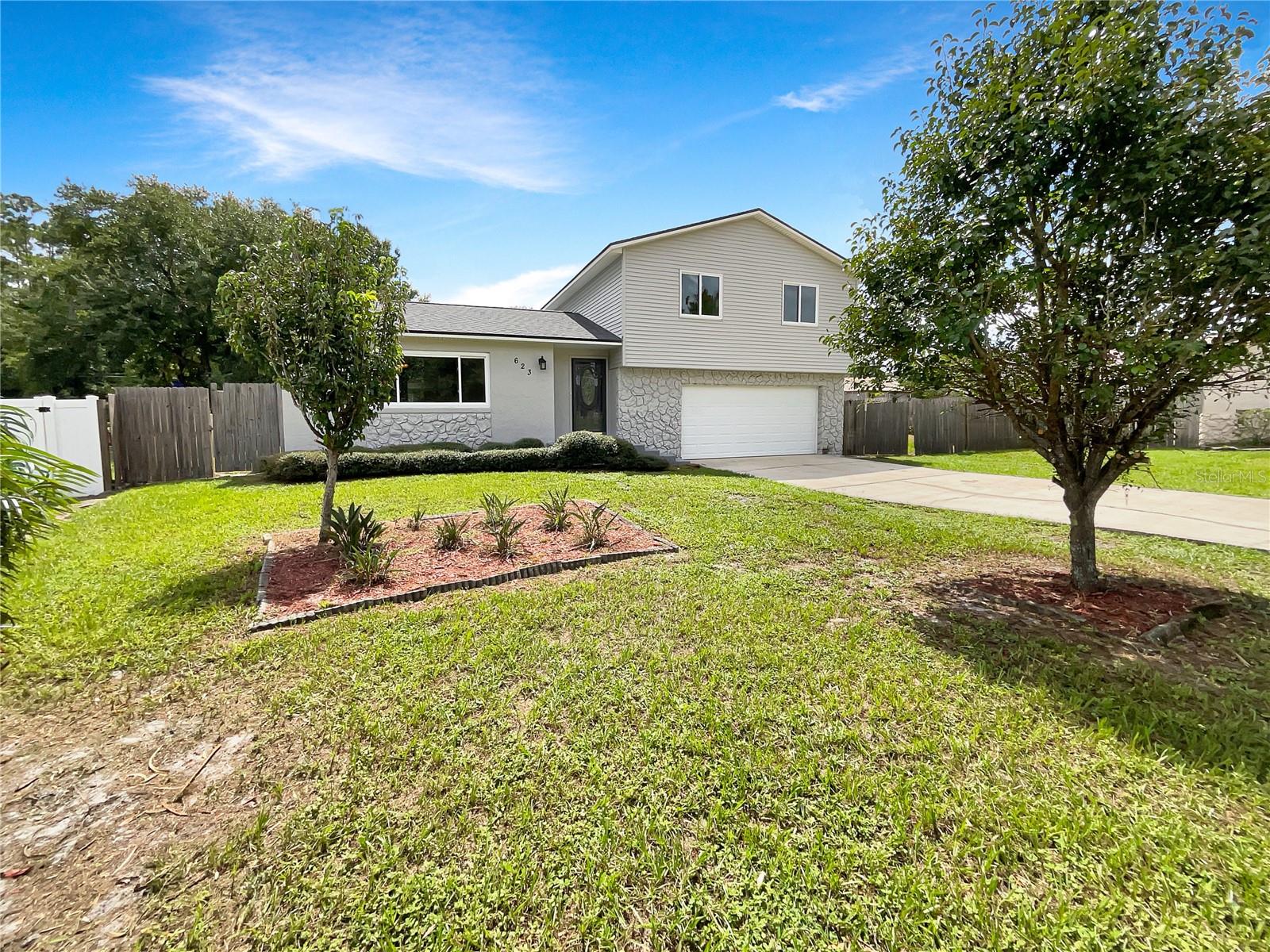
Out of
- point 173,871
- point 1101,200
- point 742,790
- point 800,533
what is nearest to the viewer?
point 173,871

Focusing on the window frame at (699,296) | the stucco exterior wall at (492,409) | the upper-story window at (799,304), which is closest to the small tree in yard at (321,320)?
the stucco exterior wall at (492,409)

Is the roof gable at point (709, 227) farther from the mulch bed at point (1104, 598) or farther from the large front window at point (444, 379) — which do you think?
the mulch bed at point (1104, 598)

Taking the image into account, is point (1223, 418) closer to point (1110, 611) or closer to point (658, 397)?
point (658, 397)

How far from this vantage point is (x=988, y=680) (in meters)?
3.32

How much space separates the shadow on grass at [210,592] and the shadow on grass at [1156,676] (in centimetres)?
554

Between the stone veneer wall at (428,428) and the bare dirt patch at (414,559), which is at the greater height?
the stone veneer wall at (428,428)

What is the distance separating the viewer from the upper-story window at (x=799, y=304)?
1588 cm

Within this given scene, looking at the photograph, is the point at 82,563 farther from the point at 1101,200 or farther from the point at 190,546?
the point at 1101,200

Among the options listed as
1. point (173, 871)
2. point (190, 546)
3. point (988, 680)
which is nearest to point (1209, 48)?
point (988, 680)

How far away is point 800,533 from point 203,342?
24702 mm

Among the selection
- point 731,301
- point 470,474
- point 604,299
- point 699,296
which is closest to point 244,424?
point 470,474

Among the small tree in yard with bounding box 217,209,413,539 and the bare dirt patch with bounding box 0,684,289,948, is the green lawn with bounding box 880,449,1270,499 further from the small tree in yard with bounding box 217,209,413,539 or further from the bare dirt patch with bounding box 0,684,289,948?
the bare dirt patch with bounding box 0,684,289,948

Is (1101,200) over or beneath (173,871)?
over

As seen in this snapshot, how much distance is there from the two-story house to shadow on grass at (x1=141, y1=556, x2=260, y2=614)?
28.1ft
